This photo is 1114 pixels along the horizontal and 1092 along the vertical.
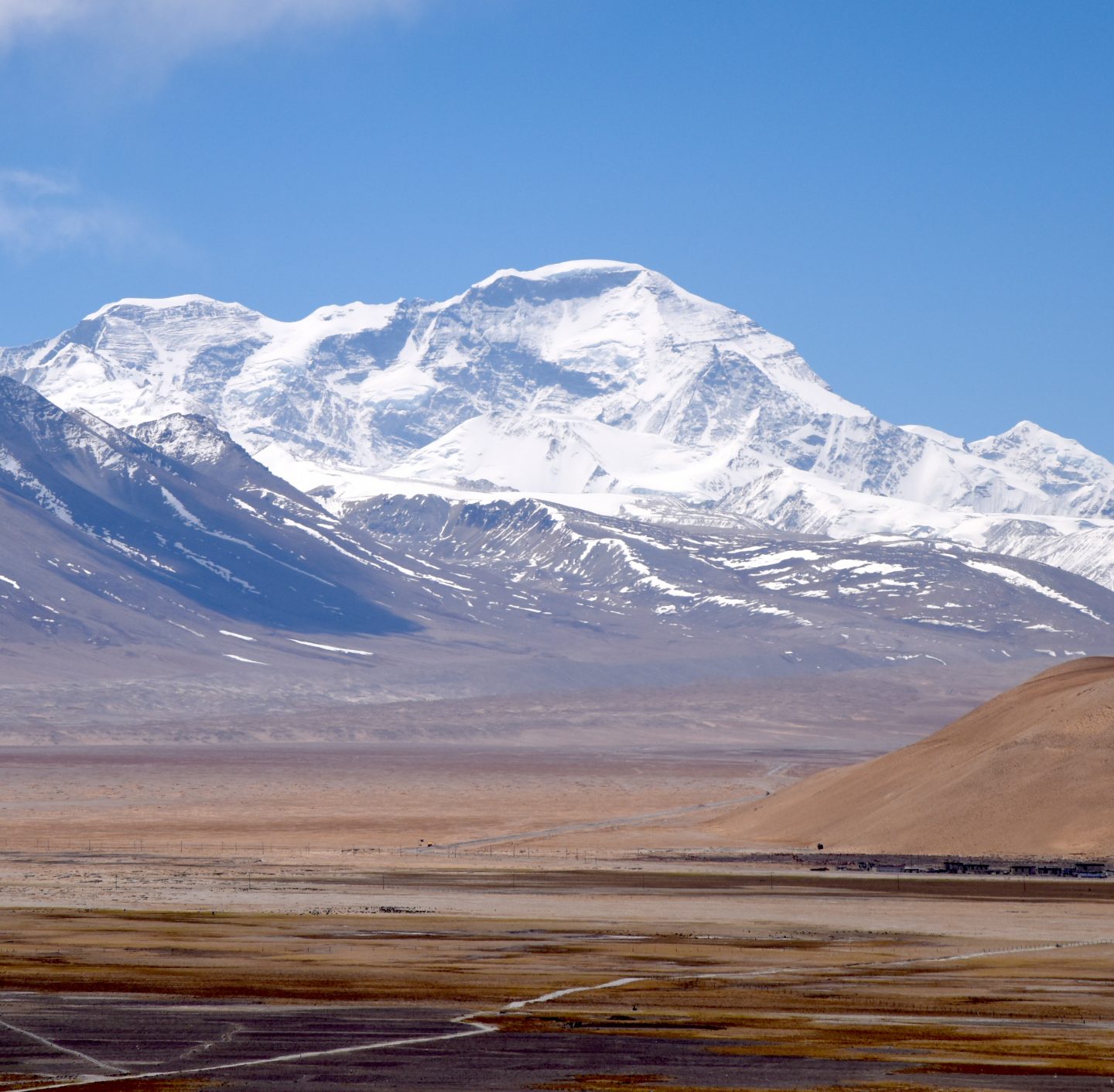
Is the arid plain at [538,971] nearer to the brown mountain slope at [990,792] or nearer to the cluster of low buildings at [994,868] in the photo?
the cluster of low buildings at [994,868]

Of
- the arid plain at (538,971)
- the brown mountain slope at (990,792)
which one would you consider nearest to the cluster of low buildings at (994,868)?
the arid plain at (538,971)

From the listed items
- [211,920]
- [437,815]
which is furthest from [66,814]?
[211,920]

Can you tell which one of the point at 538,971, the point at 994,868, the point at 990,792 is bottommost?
the point at 538,971

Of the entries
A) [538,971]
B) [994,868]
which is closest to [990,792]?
[994,868]

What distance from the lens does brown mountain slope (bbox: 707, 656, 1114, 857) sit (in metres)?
88.6

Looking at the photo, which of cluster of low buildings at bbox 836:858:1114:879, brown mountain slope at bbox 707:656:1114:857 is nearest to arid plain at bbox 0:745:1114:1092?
cluster of low buildings at bbox 836:858:1114:879

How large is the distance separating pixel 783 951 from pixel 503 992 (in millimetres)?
11992

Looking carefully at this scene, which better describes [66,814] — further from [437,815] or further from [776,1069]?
[776,1069]

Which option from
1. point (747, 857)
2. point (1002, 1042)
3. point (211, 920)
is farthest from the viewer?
point (747, 857)

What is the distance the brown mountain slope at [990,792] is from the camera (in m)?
88.6

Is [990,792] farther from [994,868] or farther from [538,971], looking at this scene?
[538,971]

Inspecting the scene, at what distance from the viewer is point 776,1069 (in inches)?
1363

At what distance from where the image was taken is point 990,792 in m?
92.8

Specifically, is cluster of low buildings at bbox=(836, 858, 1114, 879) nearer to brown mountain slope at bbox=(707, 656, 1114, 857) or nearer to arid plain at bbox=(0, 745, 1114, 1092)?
arid plain at bbox=(0, 745, 1114, 1092)
